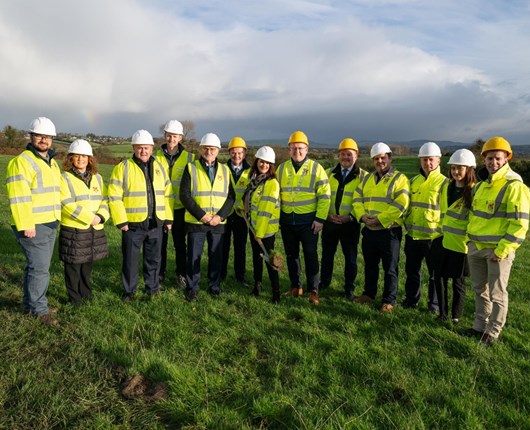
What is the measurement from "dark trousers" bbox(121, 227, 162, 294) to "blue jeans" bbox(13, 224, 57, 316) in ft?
3.79

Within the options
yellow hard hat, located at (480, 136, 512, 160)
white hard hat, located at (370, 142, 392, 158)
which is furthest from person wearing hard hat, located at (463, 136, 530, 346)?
white hard hat, located at (370, 142, 392, 158)

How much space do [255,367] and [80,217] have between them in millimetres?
3392

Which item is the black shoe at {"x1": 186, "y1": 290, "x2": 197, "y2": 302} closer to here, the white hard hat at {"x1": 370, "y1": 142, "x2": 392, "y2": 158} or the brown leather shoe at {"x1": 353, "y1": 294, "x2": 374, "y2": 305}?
the brown leather shoe at {"x1": 353, "y1": 294, "x2": 374, "y2": 305}

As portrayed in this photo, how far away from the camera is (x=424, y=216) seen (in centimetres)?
597

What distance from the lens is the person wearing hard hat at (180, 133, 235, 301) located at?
6352mm

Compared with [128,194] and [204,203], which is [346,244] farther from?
[128,194]

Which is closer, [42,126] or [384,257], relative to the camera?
[42,126]

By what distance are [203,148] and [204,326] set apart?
294cm

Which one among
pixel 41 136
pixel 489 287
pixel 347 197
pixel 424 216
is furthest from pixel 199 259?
pixel 489 287

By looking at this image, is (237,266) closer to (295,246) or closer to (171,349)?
(295,246)

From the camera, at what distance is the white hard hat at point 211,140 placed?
21.2 feet

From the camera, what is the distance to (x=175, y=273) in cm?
788

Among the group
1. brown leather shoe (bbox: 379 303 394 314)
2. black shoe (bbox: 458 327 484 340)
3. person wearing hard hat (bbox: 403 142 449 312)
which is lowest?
black shoe (bbox: 458 327 484 340)

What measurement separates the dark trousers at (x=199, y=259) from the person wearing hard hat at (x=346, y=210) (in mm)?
2058
